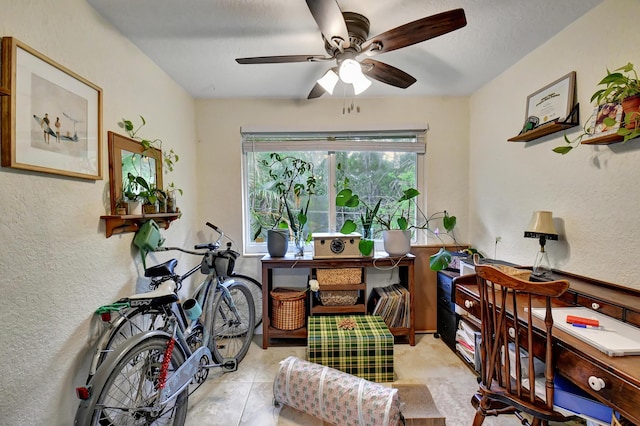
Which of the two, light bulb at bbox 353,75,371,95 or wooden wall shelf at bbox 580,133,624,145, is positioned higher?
light bulb at bbox 353,75,371,95

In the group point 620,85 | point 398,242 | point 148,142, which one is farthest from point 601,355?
point 148,142

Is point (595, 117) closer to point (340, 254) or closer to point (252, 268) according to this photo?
point (340, 254)

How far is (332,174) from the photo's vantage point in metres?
2.62

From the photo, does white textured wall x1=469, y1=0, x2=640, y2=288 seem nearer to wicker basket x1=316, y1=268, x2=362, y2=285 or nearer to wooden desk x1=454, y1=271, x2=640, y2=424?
wooden desk x1=454, y1=271, x2=640, y2=424

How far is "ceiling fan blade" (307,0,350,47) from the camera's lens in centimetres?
102

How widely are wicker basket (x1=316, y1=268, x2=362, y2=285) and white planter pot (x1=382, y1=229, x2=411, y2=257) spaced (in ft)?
1.24

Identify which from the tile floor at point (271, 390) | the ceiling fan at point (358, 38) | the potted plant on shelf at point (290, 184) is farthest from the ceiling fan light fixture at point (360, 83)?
the tile floor at point (271, 390)

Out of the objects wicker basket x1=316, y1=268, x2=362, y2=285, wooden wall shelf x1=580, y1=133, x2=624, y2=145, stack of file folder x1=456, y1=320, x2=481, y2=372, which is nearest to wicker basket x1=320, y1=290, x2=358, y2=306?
wicker basket x1=316, y1=268, x2=362, y2=285

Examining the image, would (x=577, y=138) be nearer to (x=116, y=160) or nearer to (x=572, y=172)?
(x=572, y=172)

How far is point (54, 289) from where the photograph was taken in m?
1.11

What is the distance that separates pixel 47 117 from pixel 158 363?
4.08 feet

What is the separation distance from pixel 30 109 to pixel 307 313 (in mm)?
2154

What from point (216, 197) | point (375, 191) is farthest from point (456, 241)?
point (216, 197)

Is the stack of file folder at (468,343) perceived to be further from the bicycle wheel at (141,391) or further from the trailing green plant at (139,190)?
the trailing green plant at (139,190)
